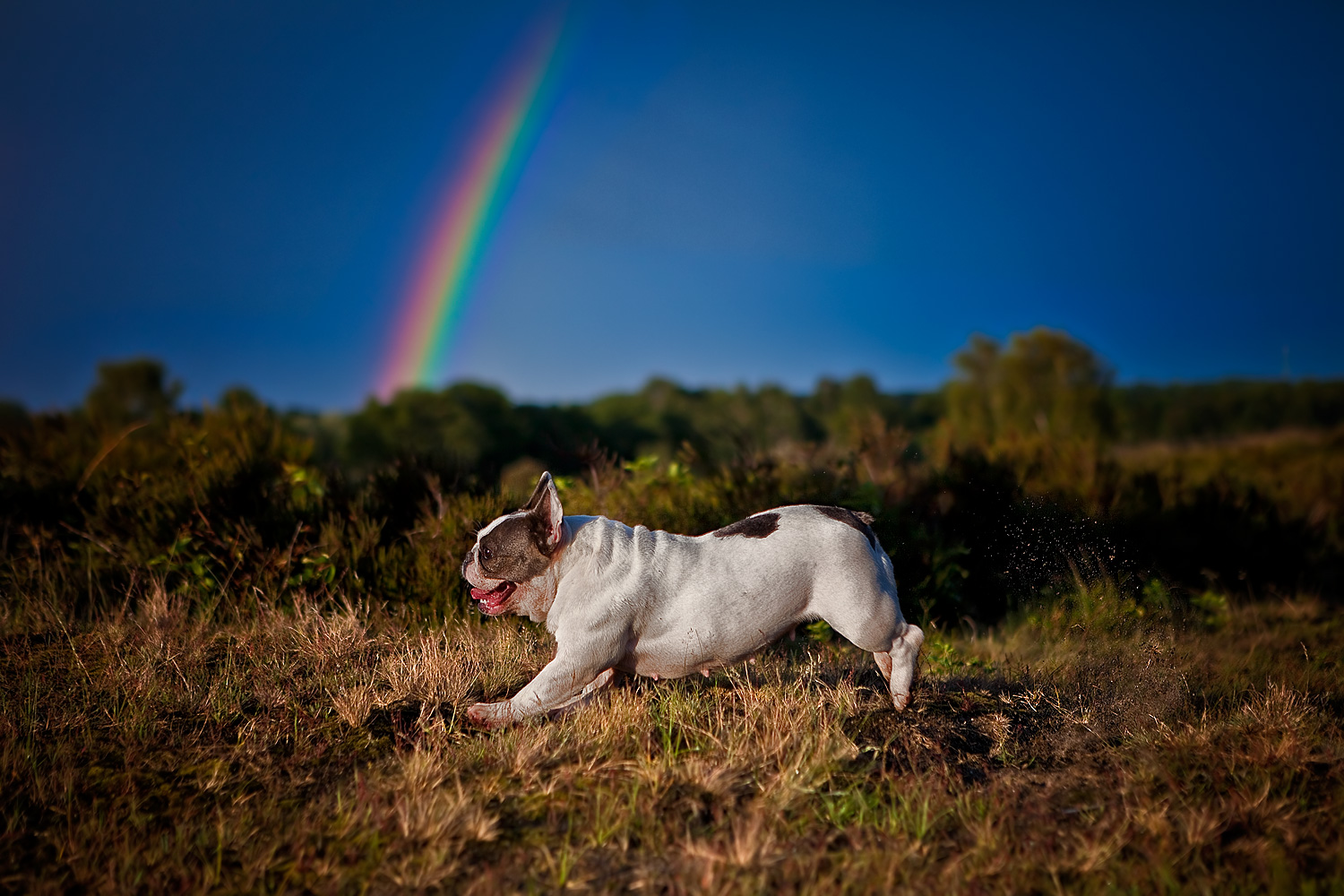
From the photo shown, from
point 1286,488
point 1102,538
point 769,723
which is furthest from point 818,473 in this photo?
point 1286,488

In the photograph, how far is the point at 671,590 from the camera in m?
3.80

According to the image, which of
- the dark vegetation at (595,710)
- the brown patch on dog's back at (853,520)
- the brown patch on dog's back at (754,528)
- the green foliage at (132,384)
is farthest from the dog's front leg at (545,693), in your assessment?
the green foliage at (132,384)

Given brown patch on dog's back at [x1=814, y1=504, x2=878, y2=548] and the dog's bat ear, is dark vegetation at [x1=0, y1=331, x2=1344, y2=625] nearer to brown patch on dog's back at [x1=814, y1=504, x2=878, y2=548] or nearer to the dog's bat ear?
brown patch on dog's back at [x1=814, y1=504, x2=878, y2=548]

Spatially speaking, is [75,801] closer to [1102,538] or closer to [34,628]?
[34,628]

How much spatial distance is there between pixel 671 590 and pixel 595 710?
766 millimetres

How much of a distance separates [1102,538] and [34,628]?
7.88 m

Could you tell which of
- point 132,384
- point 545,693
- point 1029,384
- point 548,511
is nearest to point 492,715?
point 545,693

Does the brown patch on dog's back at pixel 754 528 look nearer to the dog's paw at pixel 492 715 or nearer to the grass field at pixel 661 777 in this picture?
the grass field at pixel 661 777

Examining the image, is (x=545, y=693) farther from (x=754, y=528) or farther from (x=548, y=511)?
(x=754, y=528)

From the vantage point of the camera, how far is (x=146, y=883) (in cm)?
273

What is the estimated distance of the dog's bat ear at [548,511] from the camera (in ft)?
12.6

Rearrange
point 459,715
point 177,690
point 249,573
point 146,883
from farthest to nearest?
point 249,573 < point 177,690 < point 459,715 < point 146,883

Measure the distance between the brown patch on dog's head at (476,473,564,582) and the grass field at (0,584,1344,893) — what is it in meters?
0.77

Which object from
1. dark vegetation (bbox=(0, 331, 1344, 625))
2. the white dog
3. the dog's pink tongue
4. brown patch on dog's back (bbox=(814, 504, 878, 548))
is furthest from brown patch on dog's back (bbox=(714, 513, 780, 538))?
dark vegetation (bbox=(0, 331, 1344, 625))
